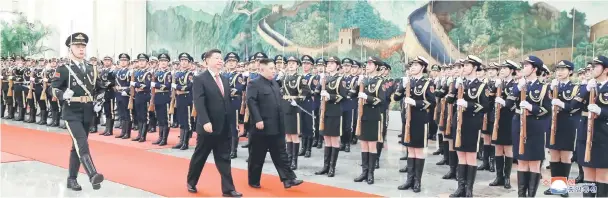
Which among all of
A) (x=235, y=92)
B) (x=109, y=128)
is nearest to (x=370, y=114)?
(x=235, y=92)

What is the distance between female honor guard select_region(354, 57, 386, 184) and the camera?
20.9 feet

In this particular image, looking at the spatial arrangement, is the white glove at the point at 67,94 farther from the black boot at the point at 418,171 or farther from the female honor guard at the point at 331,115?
the black boot at the point at 418,171

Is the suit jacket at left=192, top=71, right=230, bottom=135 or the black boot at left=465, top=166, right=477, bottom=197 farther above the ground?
the suit jacket at left=192, top=71, right=230, bottom=135

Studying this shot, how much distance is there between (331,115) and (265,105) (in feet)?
4.34

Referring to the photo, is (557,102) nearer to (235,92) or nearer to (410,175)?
(410,175)

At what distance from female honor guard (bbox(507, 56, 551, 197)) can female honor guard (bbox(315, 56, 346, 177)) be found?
6.84 feet

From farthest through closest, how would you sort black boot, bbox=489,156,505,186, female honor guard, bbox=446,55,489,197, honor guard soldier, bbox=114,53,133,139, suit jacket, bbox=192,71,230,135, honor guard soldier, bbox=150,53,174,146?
honor guard soldier, bbox=114,53,133,139
honor guard soldier, bbox=150,53,174,146
black boot, bbox=489,156,505,186
female honor guard, bbox=446,55,489,197
suit jacket, bbox=192,71,230,135

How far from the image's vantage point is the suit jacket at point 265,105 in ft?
18.9

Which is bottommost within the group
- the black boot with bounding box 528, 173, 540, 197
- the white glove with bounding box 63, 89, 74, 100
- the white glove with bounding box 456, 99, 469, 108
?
the black boot with bounding box 528, 173, 540, 197

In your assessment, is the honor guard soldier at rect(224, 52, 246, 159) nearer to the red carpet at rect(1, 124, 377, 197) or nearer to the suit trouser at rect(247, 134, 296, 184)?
the red carpet at rect(1, 124, 377, 197)

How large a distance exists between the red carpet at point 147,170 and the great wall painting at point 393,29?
16.4ft

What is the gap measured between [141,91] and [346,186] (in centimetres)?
482

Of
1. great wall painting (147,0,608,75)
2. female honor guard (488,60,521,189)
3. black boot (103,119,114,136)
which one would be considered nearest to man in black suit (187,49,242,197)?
female honor guard (488,60,521,189)

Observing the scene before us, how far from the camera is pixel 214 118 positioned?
5289 mm
